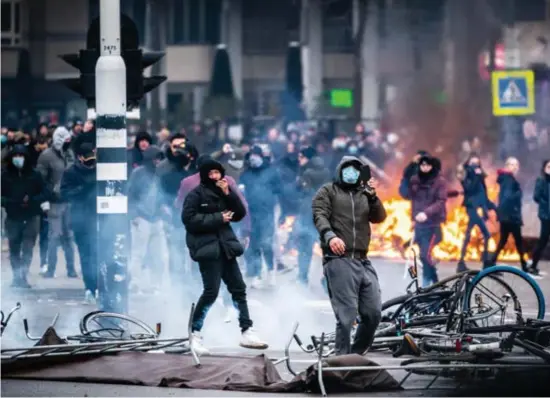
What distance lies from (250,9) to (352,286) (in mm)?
43967

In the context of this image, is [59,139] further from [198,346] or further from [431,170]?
[198,346]

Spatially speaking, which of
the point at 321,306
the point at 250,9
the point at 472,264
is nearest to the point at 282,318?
the point at 321,306

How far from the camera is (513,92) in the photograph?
893 inches

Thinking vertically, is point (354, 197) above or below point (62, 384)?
above

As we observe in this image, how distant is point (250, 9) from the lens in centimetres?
5428

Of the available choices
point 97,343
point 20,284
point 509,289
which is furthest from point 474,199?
point 97,343

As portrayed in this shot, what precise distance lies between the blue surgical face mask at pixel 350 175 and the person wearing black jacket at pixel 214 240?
5.86ft

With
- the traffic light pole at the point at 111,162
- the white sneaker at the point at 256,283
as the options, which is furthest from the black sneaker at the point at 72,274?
the traffic light pole at the point at 111,162

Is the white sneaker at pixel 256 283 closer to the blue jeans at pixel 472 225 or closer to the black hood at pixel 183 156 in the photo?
the black hood at pixel 183 156

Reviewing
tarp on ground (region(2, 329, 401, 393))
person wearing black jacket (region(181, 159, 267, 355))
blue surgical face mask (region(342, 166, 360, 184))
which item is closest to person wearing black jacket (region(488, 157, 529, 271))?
person wearing black jacket (region(181, 159, 267, 355))

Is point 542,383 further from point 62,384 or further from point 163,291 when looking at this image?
point 163,291

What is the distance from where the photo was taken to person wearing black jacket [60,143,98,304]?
16812 mm

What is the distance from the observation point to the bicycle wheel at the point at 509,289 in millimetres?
11508

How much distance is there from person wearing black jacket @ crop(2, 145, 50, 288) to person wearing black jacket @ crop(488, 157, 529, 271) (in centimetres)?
581
